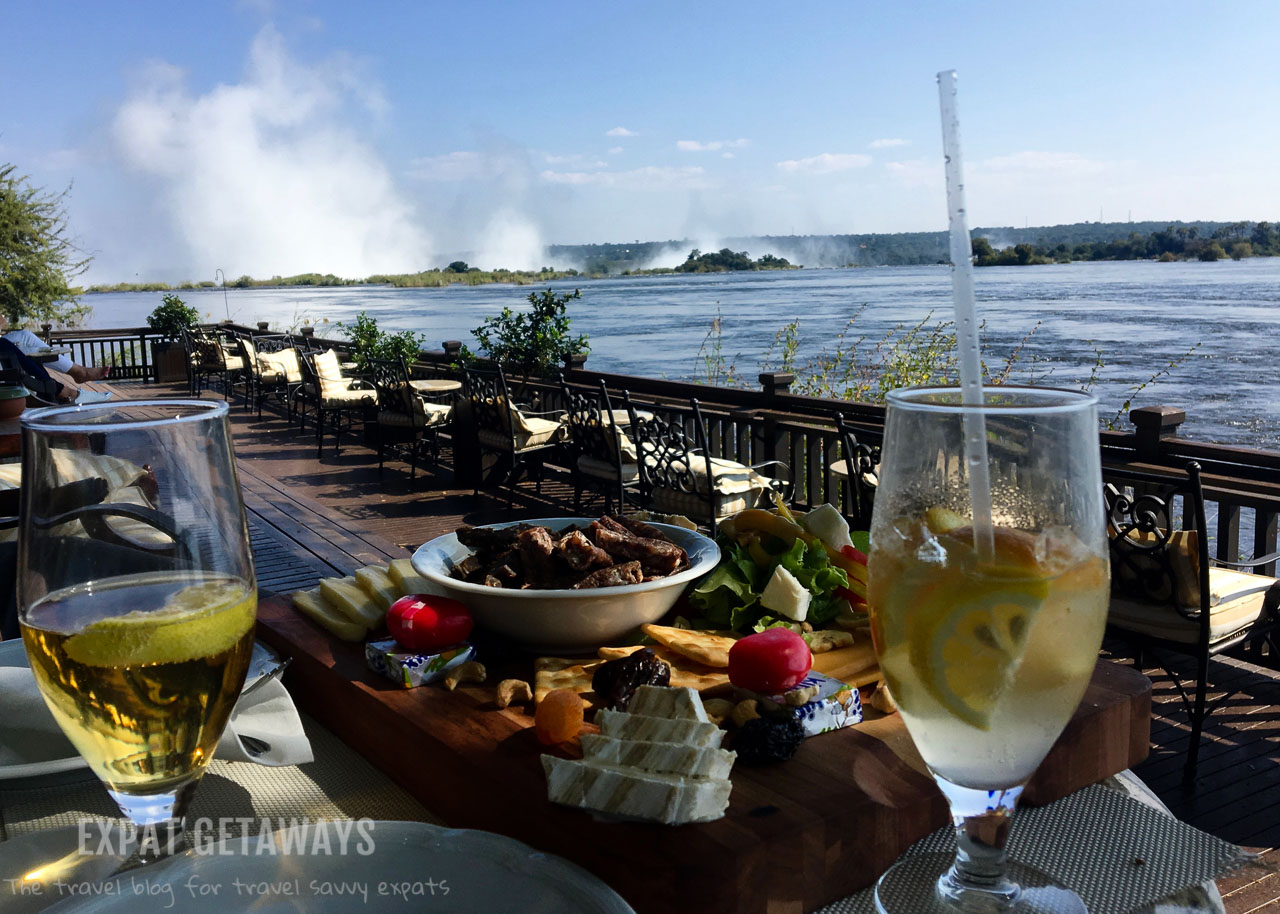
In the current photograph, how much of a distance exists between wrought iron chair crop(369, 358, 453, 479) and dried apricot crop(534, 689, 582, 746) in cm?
827

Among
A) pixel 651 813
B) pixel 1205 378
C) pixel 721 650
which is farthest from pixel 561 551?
pixel 1205 378

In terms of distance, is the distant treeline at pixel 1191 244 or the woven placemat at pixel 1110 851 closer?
the woven placemat at pixel 1110 851

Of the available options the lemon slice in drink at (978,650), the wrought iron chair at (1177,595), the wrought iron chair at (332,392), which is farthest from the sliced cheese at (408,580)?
the wrought iron chair at (332,392)

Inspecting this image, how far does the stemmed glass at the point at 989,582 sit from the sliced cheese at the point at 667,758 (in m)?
0.17

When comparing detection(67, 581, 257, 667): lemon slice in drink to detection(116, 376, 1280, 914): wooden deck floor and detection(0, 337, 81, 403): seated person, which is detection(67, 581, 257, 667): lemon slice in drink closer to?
detection(116, 376, 1280, 914): wooden deck floor

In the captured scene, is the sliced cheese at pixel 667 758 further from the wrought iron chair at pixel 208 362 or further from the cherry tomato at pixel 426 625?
the wrought iron chair at pixel 208 362

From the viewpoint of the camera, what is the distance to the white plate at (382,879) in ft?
2.27

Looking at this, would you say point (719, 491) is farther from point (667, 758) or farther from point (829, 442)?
point (667, 758)

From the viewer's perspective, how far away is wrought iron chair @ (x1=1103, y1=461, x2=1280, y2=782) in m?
3.55

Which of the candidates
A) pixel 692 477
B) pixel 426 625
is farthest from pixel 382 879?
pixel 692 477

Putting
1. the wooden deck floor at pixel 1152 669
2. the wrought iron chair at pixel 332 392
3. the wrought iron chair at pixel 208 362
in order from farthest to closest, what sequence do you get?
the wrought iron chair at pixel 208 362 < the wrought iron chair at pixel 332 392 < the wooden deck floor at pixel 1152 669

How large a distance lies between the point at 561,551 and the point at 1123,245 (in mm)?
41616

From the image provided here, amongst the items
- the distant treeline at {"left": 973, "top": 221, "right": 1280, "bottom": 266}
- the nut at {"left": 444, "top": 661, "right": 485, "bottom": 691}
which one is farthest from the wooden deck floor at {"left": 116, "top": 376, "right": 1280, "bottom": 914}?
the distant treeline at {"left": 973, "top": 221, "right": 1280, "bottom": 266}

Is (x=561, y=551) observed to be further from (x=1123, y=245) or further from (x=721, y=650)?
(x=1123, y=245)
